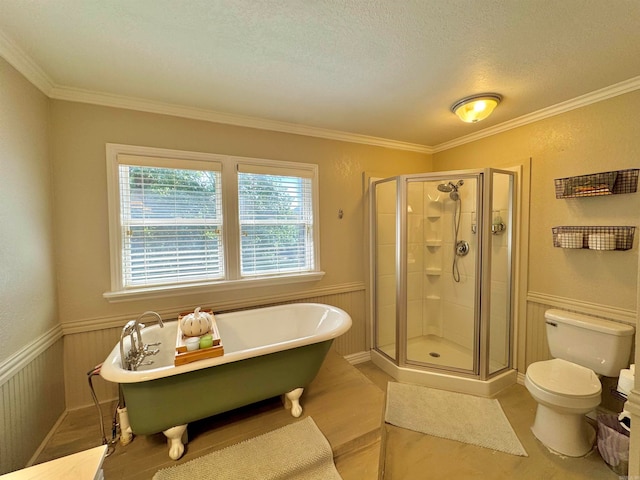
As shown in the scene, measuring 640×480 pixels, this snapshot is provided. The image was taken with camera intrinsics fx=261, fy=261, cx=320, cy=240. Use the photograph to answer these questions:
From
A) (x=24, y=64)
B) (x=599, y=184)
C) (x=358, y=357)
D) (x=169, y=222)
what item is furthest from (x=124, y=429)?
(x=599, y=184)

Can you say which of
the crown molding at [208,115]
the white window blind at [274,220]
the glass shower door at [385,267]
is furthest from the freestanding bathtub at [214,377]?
the crown molding at [208,115]

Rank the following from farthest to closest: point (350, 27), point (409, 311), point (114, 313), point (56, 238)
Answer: point (409, 311)
point (114, 313)
point (56, 238)
point (350, 27)

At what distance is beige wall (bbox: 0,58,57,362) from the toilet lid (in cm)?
306

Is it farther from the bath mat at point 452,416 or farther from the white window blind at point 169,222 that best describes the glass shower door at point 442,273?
the white window blind at point 169,222

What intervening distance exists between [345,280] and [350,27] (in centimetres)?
208

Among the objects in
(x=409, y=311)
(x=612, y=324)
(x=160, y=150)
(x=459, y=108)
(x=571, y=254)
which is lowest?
(x=409, y=311)

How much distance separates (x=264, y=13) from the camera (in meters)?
1.16

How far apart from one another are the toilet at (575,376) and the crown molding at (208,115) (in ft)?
7.41

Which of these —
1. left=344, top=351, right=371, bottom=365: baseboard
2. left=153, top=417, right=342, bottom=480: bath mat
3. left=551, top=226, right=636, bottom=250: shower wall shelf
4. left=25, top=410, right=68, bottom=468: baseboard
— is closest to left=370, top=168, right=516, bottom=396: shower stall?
left=344, top=351, right=371, bottom=365: baseboard

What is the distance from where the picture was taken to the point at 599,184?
5.93ft

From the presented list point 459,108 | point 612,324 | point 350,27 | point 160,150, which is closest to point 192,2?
point 350,27

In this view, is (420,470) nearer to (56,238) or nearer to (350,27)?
(350,27)

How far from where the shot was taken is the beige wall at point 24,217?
1.32 meters

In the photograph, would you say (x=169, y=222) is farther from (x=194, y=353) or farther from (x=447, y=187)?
(x=447, y=187)
